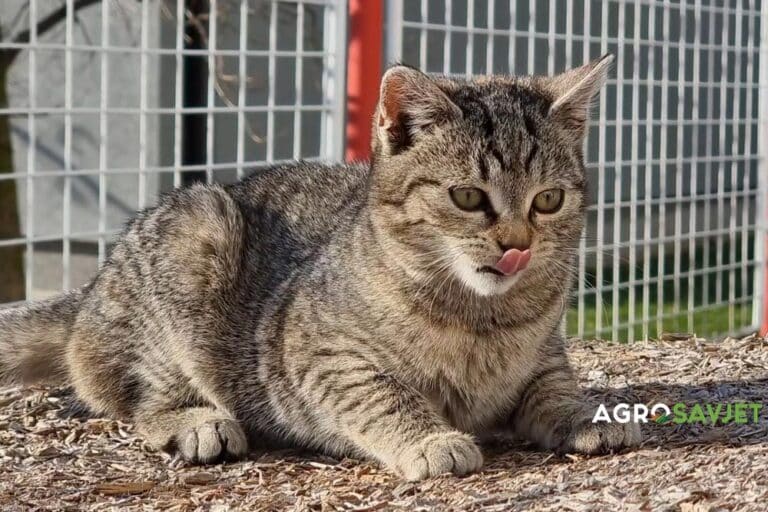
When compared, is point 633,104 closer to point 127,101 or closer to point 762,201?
point 762,201

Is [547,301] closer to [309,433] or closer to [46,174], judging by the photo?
[309,433]

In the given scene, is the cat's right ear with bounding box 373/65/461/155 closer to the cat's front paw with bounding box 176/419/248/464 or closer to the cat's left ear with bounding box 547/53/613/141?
the cat's left ear with bounding box 547/53/613/141

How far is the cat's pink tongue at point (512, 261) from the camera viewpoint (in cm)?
306

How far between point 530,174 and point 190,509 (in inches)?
45.1

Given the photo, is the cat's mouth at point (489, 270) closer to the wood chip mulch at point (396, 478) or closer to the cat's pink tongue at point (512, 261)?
the cat's pink tongue at point (512, 261)

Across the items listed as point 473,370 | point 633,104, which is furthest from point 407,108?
point 633,104

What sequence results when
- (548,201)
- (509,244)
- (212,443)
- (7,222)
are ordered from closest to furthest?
(509,244), (548,201), (212,443), (7,222)

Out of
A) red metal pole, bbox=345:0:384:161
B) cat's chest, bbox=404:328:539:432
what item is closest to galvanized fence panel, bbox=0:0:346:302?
red metal pole, bbox=345:0:384:161

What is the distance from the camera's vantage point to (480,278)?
3100 mm

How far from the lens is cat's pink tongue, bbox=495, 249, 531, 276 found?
3.06 meters

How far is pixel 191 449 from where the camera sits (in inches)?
136

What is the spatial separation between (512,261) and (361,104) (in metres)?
1.82

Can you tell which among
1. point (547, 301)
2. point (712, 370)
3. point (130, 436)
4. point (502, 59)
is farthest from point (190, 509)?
point (502, 59)

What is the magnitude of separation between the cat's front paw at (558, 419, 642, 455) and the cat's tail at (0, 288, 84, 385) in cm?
165
